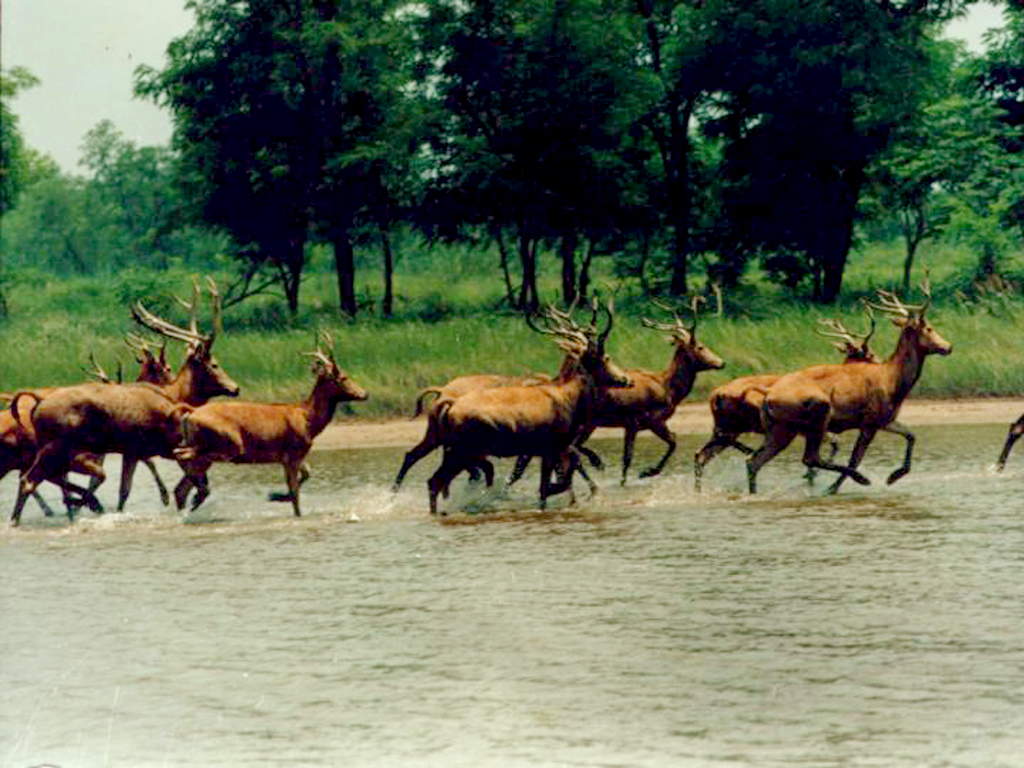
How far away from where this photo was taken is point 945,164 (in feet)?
136

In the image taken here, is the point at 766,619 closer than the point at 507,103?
Yes

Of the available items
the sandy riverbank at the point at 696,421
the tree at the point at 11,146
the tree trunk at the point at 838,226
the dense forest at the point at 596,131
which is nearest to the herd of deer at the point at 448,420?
the sandy riverbank at the point at 696,421

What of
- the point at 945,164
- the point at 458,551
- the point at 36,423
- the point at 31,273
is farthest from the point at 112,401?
the point at 31,273

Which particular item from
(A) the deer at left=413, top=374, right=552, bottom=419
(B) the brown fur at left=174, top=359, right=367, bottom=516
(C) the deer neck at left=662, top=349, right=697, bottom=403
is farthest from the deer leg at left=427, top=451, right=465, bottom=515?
(C) the deer neck at left=662, top=349, right=697, bottom=403

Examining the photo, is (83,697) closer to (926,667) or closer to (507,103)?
(926,667)

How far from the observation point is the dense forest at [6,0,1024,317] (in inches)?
1624

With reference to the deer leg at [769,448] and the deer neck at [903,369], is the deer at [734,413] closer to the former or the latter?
the deer leg at [769,448]

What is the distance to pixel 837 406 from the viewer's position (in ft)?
61.2

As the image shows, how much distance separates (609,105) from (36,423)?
24.9 meters

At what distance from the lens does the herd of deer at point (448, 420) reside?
17.6m

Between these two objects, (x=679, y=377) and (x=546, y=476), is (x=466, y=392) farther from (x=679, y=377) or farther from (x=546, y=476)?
(x=679, y=377)

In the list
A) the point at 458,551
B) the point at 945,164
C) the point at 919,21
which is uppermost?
the point at 919,21

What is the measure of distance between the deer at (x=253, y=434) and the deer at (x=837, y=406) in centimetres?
433

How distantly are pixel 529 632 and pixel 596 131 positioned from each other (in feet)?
98.7
